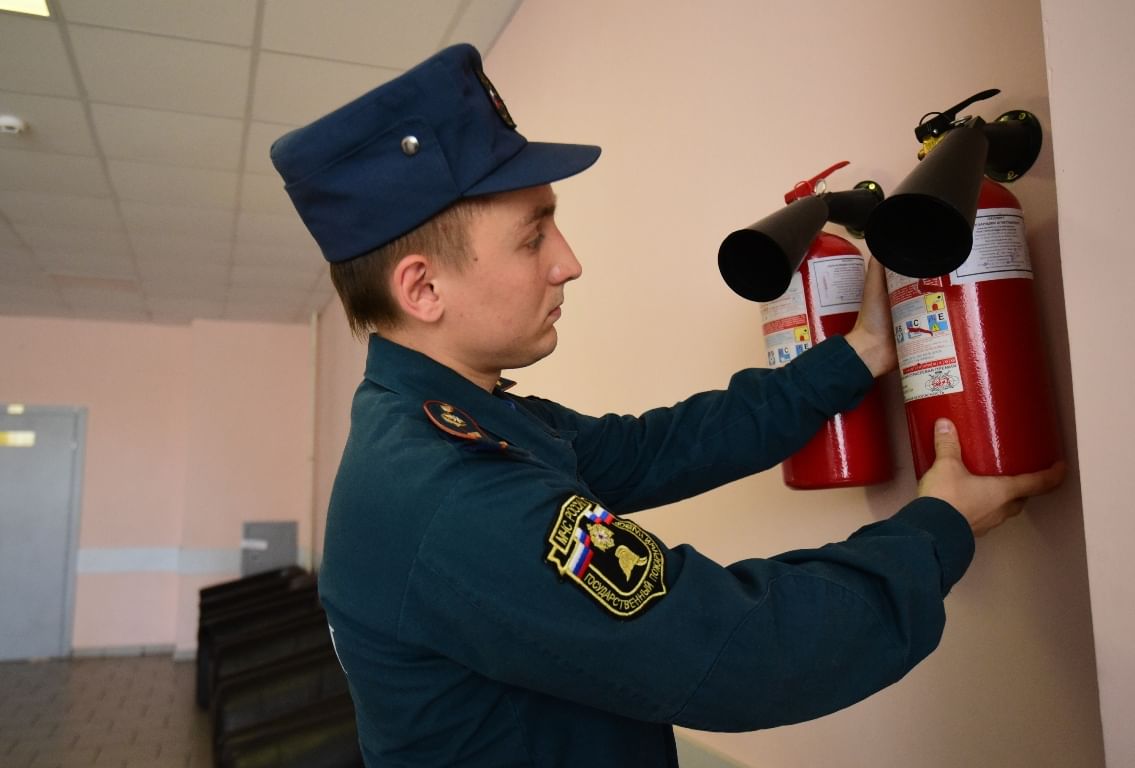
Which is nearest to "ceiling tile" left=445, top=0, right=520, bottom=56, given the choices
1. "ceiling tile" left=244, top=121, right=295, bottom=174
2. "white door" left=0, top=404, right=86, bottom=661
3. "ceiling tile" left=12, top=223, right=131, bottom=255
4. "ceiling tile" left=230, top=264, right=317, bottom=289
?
"ceiling tile" left=244, top=121, right=295, bottom=174

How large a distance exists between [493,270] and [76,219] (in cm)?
442

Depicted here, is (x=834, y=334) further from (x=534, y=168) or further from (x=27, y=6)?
(x=27, y=6)

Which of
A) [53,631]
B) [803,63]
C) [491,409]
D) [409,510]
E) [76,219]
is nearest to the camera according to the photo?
[409,510]

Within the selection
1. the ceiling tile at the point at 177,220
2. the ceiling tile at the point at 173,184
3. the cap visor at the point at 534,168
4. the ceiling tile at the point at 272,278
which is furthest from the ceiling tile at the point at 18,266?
the cap visor at the point at 534,168

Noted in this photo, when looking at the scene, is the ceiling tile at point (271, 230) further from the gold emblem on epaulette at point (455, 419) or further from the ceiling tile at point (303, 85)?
the gold emblem on epaulette at point (455, 419)

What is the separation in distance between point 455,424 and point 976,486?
0.54 meters

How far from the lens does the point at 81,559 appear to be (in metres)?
7.10

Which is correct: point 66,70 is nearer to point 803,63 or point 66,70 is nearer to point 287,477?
point 803,63

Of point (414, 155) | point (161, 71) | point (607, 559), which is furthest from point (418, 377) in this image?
point (161, 71)

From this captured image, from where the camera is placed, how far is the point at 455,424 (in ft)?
2.70

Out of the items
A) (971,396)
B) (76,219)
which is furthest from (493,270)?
(76,219)

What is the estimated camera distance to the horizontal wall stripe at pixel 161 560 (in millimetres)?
7137

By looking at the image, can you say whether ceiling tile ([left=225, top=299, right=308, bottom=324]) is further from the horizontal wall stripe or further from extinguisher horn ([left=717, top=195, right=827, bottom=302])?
extinguisher horn ([left=717, top=195, right=827, bottom=302])

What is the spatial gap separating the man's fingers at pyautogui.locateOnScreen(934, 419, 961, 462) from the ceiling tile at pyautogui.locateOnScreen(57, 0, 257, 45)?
96.2 inches
